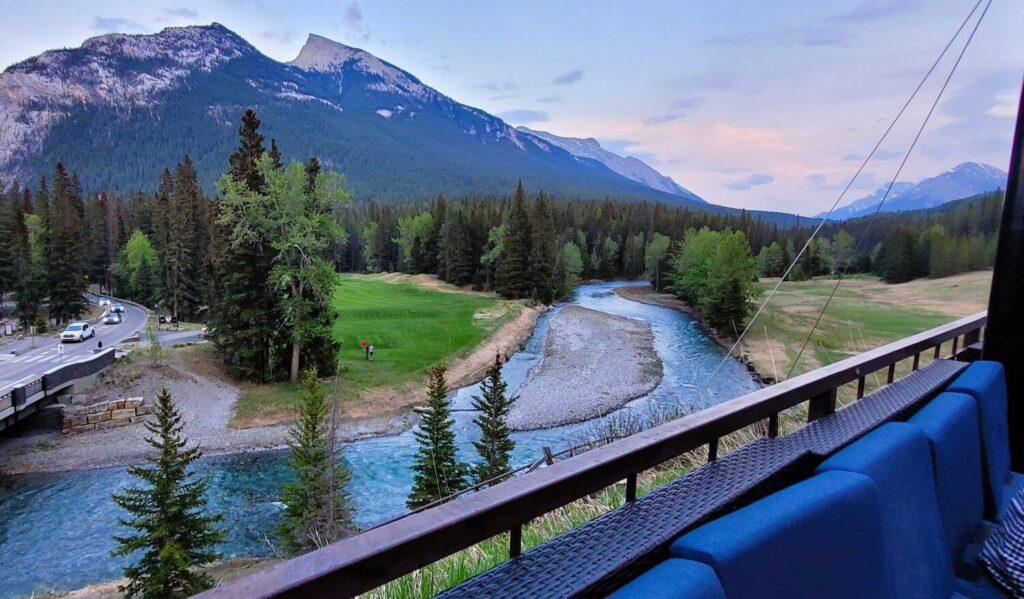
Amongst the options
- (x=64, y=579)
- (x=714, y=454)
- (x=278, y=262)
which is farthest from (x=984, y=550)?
(x=278, y=262)

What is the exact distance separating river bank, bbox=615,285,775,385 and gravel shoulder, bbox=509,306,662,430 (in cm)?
345

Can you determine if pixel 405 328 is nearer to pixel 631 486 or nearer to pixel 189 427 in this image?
pixel 189 427

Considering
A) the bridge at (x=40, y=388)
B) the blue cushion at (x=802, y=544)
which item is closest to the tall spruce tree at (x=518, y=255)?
the bridge at (x=40, y=388)

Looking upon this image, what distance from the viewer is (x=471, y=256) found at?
175 feet

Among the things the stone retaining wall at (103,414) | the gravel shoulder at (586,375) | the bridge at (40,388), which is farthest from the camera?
the gravel shoulder at (586,375)

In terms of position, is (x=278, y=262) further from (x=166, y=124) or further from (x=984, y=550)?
(x=166, y=124)

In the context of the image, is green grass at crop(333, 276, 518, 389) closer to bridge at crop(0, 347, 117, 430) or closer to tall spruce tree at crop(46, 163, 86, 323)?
bridge at crop(0, 347, 117, 430)

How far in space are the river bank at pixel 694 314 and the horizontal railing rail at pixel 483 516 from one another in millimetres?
14939

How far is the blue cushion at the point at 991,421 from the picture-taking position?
7.63 feet

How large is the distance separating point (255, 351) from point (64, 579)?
12.1 m

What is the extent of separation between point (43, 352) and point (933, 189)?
33718mm

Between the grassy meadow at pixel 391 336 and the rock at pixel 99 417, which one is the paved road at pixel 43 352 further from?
the grassy meadow at pixel 391 336

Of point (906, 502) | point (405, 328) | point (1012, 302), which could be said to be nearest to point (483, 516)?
point (906, 502)

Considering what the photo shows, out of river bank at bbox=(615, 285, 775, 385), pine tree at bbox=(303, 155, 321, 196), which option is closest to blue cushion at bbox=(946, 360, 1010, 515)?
river bank at bbox=(615, 285, 775, 385)
